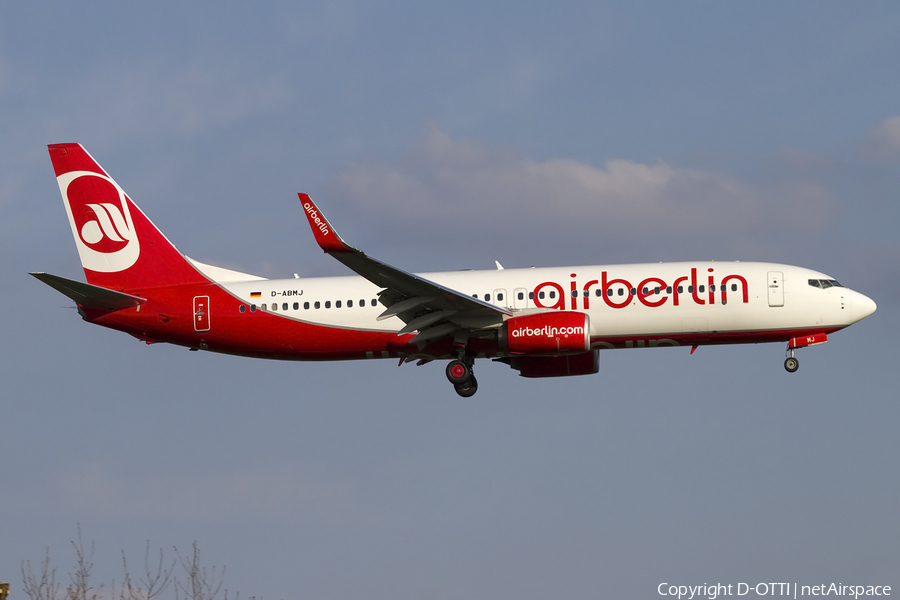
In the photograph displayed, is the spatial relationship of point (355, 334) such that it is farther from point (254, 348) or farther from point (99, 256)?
point (99, 256)

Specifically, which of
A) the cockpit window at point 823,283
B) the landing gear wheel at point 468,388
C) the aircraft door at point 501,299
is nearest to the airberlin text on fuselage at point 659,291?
the aircraft door at point 501,299

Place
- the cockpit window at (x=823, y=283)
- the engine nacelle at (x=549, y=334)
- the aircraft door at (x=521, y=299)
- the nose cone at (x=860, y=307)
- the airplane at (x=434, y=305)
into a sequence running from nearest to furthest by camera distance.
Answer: the engine nacelle at (x=549, y=334) < the airplane at (x=434, y=305) < the nose cone at (x=860, y=307) < the cockpit window at (x=823, y=283) < the aircraft door at (x=521, y=299)

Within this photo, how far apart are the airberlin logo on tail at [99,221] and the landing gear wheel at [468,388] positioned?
13.2 meters

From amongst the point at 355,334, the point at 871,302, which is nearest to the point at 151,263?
the point at 355,334

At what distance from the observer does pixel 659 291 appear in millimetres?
37625

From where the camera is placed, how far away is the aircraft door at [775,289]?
3769 cm

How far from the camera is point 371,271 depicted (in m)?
35.5

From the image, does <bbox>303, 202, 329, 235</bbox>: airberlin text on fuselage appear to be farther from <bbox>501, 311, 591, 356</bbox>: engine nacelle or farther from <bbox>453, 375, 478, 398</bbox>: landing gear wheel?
<bbox>453, 375, 478, 398</bbox>: landing gear wheel

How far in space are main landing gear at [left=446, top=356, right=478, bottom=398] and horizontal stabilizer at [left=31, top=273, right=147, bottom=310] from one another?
456 inches

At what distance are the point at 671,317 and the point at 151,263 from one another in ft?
63.3

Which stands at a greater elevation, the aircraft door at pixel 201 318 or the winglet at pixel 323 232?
the winglet at pixel 323 232

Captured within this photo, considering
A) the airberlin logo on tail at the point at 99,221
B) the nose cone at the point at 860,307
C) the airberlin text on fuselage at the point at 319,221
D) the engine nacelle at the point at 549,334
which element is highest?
the airberlin logo on tail at the point at 99,221

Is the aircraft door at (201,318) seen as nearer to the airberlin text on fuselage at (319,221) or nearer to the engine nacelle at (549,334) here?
the airberlin text on fuselage at (319,221)

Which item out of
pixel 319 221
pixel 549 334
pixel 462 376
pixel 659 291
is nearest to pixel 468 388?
pixel 462 376
